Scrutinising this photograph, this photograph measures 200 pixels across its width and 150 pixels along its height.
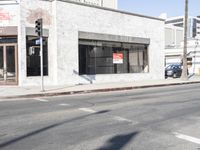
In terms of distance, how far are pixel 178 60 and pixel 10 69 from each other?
41593 millimetres

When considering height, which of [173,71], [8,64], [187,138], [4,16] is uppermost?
[4,16]

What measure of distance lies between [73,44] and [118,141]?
59.8 ft

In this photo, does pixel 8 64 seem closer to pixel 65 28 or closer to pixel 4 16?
pixel 4 16

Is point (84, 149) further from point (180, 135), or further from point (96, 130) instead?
point (180, 135)

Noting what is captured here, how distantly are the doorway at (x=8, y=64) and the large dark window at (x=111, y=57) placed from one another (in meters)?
5.07

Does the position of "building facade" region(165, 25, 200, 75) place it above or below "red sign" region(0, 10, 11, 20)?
below

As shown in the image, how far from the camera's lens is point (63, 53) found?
81.9 ft

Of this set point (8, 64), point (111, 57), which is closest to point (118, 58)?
point (111, 57)

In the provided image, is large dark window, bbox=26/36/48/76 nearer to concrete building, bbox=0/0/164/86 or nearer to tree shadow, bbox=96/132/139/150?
concrete building, bbox=0/0/164/86

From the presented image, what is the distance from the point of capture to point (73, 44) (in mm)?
25609

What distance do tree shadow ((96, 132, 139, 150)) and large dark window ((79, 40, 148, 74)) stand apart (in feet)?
60.1

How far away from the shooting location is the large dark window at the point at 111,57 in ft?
88.8

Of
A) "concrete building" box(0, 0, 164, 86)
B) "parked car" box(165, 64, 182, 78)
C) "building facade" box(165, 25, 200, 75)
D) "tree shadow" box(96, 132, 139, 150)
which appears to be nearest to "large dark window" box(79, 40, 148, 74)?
"concrete building" box(0, 0, 164, 86)

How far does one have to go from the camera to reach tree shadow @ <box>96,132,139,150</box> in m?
7.34
